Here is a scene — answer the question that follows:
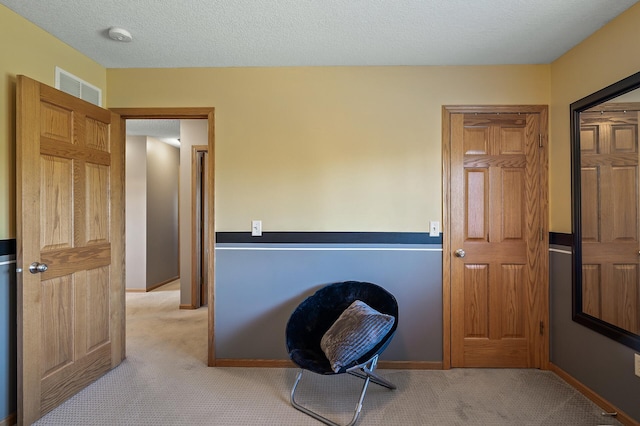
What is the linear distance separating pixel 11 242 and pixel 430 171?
2.88m

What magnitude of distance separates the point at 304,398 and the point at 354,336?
0.65 m

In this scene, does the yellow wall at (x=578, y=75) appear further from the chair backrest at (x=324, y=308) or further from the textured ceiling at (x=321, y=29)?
the chair backrest at (x=324, y=308)

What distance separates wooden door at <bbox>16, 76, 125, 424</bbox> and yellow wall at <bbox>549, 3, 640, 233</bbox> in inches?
137

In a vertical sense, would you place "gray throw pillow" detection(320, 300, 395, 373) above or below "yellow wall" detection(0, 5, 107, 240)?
below

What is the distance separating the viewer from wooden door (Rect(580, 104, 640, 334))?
204cm

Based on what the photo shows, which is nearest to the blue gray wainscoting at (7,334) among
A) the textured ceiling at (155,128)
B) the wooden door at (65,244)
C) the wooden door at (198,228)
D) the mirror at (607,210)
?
the wooden door at (65,244)

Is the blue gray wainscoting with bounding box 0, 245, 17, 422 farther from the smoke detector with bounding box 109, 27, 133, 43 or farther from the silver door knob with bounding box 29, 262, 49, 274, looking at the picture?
the smoke detector with bounding box 109, 27, 133, 43

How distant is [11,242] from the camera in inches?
81.1

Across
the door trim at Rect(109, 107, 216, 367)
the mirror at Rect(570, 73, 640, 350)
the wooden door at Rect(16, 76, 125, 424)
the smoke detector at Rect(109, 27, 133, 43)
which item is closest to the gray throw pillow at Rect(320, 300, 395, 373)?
the door trim at Rect(109, 107, 216, 367)

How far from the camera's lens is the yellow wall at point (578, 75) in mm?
2033

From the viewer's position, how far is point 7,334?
2027 millimetres

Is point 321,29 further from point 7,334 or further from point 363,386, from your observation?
point 7,334

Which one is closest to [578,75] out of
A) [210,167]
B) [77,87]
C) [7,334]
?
[210,167]

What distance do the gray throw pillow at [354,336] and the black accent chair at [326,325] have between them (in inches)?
1.6
